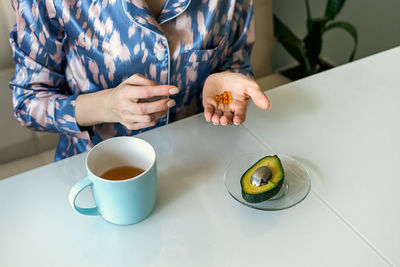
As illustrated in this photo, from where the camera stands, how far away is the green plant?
169cm

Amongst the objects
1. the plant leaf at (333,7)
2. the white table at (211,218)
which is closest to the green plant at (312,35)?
the plant leaf at (333,7)

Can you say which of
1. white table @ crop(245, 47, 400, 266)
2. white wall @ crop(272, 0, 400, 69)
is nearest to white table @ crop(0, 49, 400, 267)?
white table @ crop(245, 47, 400, 266)

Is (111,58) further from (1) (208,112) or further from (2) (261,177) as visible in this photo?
(2) (261,177)

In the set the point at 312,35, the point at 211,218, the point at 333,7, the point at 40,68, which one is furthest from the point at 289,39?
the point at 211,218

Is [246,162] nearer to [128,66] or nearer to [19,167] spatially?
[128,66]

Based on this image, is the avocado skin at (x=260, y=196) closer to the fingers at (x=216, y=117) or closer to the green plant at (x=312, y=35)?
the fingers at (x=216, y=117)

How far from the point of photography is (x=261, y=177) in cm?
69

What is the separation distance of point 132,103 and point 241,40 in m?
0.40

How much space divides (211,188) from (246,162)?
0.08m

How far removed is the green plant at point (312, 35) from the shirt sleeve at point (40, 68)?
1.10 m

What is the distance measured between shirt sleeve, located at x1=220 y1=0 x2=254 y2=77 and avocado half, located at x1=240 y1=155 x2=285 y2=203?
1.17ft

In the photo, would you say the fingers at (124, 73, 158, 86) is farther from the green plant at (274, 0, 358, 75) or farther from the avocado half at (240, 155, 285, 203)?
the green plant at (274, 0, 358, 75)

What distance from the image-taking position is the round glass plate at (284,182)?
0.69m

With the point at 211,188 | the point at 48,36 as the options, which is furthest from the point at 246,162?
the point at 48,36
